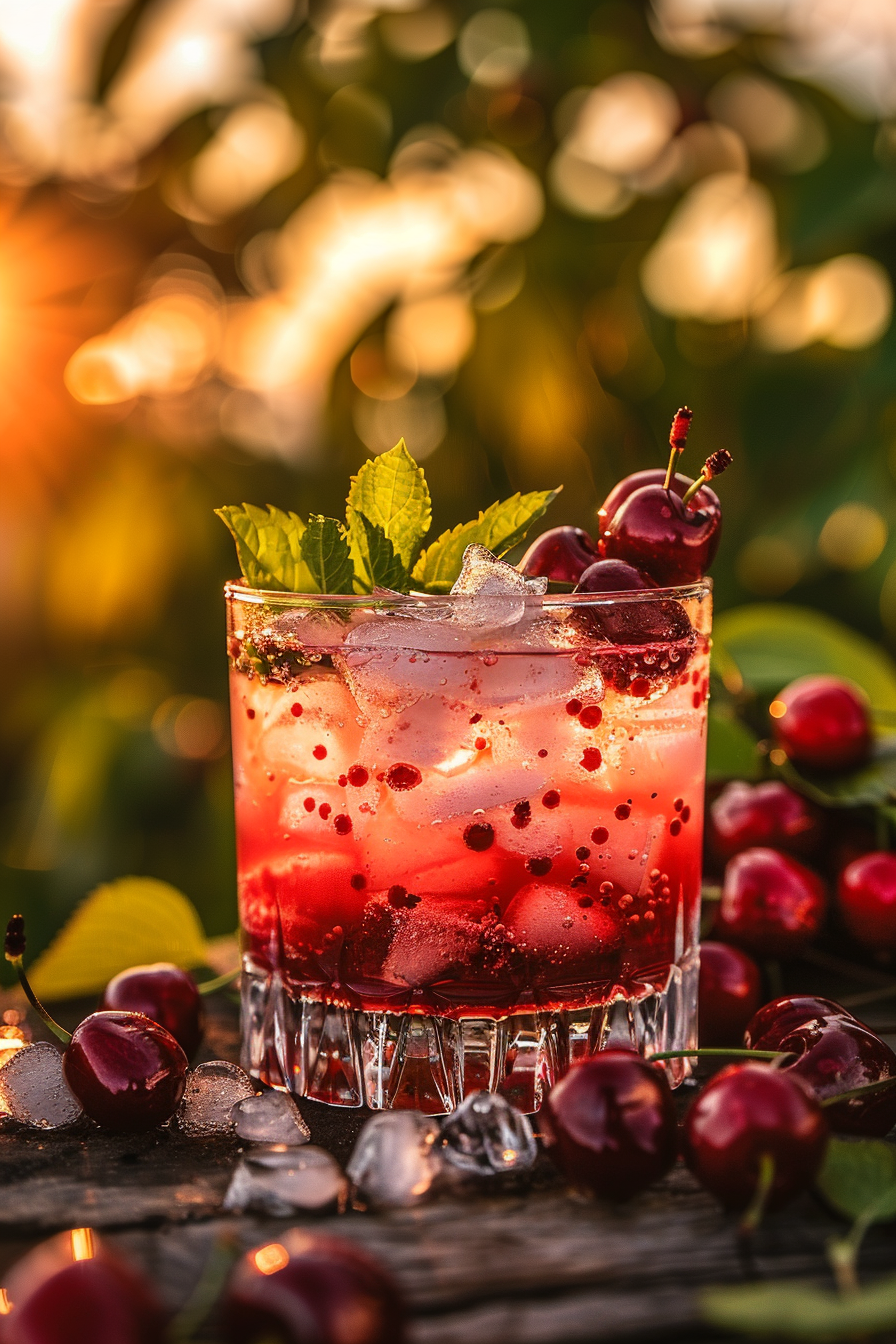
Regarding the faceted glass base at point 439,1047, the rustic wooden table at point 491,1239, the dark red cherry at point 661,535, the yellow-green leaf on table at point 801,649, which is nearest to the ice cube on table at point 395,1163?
the rustic wooden table at point 491,1239

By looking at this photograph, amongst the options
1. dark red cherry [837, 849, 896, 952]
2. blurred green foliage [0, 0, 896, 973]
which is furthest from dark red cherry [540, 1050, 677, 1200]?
blurred green foliage [0, 0, 896, 973]

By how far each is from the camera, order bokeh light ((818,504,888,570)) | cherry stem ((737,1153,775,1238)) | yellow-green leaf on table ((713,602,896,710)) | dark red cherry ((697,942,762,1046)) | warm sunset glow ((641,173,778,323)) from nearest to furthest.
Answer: cherry stem ((737,1153,775,1238)), dark red cherry ((697,942,762,1046)), yellow-green leaf on table ((713,602,896,710)), bokeh light ((818,504,888,570)), warm sunset glow ((641,173,778,323))

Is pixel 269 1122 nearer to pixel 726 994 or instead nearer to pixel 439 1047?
pixel 439 1047

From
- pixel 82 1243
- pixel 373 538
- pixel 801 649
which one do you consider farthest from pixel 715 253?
pixel 82 1243

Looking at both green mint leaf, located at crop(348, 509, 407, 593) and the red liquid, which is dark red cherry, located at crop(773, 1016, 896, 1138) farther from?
green mint leaf, located at crop(348, 509, 407, 593)

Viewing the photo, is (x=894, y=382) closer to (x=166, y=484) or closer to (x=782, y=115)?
(x=782, y=115)

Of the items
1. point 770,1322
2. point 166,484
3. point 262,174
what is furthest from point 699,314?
point 770,1322
